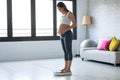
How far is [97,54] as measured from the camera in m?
6.77

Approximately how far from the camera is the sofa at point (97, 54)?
6223mm

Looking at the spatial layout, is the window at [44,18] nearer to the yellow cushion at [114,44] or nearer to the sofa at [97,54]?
the sofa at [97,54]

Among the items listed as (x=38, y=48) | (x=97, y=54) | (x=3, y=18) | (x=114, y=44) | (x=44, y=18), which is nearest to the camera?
(x=114, y=44)

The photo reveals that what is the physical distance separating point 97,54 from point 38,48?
6.43ft

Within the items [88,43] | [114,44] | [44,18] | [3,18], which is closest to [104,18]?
[88,43]

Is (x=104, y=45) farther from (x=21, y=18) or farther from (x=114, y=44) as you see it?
(x=21, y=18)

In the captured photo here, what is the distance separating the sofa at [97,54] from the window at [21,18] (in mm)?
1835

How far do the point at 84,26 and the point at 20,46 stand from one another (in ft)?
7.95

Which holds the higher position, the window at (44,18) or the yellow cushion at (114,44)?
the window at (44,18)

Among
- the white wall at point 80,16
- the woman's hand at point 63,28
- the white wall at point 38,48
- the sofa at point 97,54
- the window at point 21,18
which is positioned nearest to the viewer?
the woman's hand at point 63,28

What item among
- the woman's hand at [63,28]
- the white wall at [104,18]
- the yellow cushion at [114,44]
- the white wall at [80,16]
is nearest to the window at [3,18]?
the white wall at [80,16]

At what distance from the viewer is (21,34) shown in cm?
759

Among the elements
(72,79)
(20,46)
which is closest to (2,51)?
(20,46)

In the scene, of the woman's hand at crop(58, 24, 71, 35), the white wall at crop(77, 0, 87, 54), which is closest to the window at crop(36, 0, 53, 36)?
the white wall at crop(77, 0, 87, 54)
